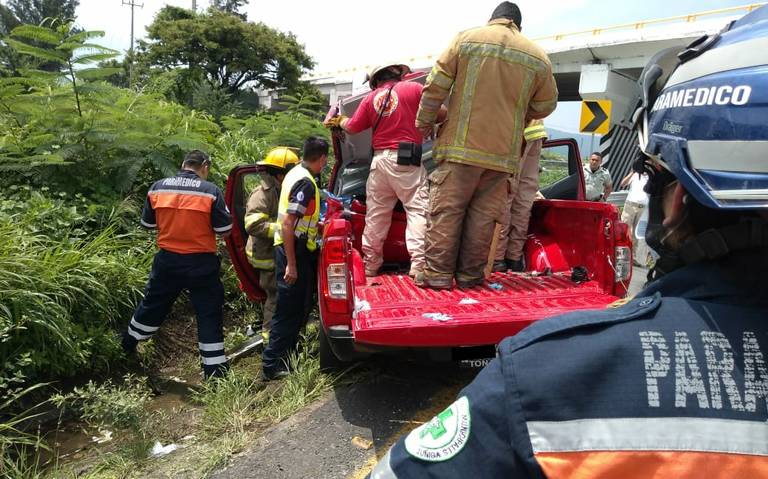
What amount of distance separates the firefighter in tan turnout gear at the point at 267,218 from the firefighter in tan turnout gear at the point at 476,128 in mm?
1829

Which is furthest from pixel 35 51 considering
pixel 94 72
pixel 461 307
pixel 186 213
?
pixel 461 307

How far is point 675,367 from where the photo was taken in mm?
768

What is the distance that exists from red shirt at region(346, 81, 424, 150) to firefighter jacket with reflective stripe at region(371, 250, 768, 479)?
3.43 metres

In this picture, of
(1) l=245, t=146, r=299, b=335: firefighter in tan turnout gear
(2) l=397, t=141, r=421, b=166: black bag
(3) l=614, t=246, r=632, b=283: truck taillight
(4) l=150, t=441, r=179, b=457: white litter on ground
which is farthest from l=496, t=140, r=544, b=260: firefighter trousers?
(4) l=150, t=441, r=179, b=457: white litter on ground

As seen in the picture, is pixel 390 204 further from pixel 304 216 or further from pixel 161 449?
pixel 161 449

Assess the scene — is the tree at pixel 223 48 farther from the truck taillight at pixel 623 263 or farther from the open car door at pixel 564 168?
the truck taillight at pixel 623 263

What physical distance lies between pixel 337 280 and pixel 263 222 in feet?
6.58

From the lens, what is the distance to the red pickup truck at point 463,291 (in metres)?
2.89

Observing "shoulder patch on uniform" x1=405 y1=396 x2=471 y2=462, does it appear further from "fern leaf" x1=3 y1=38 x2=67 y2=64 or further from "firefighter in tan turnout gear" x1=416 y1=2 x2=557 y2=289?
"fern leaf" x1=3 y1=38 x2=67 y2=64

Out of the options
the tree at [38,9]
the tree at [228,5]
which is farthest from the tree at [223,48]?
the tree at [38,9]

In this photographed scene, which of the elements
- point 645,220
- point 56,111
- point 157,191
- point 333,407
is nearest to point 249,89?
point 56,111

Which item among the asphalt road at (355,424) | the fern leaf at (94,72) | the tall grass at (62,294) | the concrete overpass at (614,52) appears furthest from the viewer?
the concrete overpass at (614,52)

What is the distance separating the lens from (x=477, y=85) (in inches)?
135

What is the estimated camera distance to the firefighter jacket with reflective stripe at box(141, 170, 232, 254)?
4309 mm
